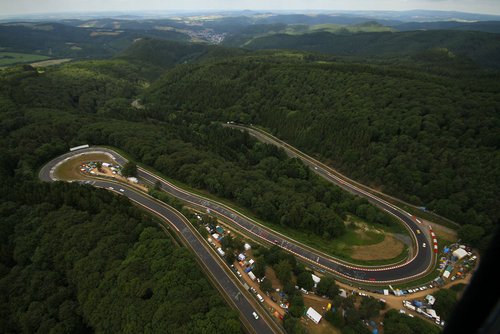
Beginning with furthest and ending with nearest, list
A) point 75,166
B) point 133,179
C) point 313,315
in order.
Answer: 1. point 75,166
2. point 133,179
3. point 313,315

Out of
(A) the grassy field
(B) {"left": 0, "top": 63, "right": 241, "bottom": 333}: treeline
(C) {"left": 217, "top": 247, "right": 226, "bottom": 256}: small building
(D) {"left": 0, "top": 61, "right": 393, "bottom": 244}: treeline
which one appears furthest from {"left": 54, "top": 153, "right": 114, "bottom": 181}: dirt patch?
(C) {"left": 217, "top": 247, "right": 226, "bottom": 256}: small building

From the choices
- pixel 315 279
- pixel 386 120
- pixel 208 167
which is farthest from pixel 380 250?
pixel 386 120

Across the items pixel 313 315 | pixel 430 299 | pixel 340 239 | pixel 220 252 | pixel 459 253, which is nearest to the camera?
pixel 313 315

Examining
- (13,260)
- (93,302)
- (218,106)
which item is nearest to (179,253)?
(93,302)

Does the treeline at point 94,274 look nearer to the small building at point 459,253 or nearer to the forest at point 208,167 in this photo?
the forest at point 208,167

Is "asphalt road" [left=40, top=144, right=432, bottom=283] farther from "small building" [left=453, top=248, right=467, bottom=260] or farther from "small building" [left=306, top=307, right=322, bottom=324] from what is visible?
"small building" [left=306, top=307, right=322, bottom=324]

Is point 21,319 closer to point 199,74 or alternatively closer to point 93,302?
point 93,302

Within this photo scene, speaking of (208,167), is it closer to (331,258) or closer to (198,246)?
(198,246)
